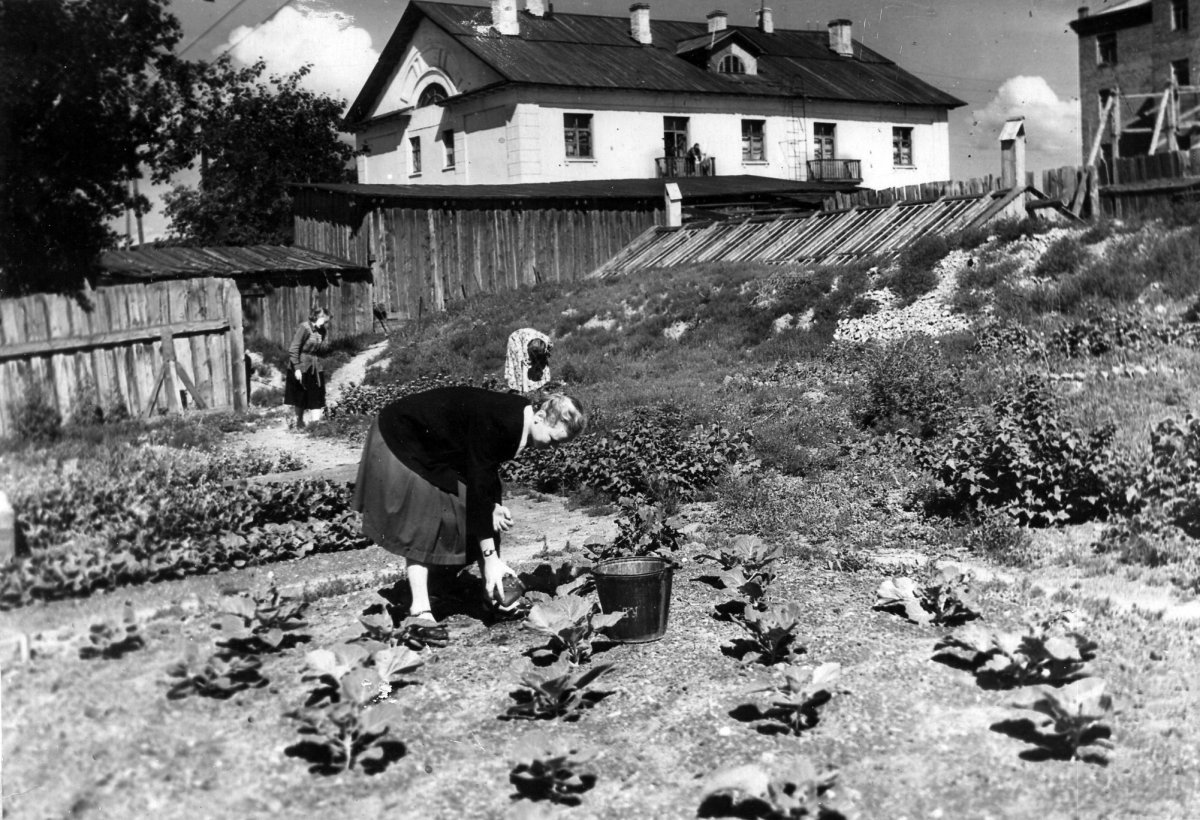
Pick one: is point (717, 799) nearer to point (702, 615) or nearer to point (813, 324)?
point (702, 615)

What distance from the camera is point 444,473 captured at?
6.01m

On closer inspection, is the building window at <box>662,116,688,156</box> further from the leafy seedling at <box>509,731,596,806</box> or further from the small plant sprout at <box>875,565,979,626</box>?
the leafy seedling at <box>509,731,596,806</box>

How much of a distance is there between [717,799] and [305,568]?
3.94 metres

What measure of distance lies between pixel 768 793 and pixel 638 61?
35492mm

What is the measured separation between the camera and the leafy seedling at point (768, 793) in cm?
401

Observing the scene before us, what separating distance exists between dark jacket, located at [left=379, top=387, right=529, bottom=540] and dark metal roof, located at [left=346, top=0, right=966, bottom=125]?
92.8 feet

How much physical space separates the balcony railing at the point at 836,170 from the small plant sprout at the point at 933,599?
115 ft

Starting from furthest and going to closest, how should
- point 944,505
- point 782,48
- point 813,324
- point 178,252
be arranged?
point 782,48, point 178,252, point 813,324, point 944,505

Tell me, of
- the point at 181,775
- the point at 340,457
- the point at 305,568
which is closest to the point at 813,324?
the point at 340,457

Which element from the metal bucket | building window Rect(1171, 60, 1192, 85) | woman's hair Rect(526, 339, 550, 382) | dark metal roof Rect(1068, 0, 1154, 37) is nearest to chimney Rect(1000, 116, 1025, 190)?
woman's hair Rect(526, 339, 550, 382)

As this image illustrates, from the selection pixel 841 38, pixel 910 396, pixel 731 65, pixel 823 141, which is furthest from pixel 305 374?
pixel 841 38

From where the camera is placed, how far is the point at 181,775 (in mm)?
4211

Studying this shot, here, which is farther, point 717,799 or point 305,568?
point 305,568

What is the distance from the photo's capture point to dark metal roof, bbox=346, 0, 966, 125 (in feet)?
111
